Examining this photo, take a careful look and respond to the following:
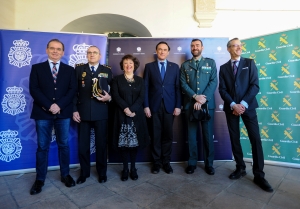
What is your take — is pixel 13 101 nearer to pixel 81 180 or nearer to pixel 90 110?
pixel 90 110

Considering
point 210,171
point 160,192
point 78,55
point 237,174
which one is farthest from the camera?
point 78,55

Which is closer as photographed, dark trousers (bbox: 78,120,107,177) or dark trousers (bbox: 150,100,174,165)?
dark trousers (bbox: 78,120,107,177)

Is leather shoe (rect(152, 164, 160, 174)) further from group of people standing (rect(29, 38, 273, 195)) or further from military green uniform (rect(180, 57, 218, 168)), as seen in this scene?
military green uniform (rect(180, 57, 218, 168))

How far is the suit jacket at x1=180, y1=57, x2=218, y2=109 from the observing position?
8.30 feet

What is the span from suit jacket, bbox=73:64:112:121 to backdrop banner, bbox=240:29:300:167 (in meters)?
2.69

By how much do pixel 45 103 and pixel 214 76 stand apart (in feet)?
7.49

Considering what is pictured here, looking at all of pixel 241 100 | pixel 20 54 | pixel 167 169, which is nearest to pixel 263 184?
pixel 241 100

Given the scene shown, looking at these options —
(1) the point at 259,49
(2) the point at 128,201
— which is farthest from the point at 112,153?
(1) the point at 259,49

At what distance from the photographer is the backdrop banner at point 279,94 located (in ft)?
9.23

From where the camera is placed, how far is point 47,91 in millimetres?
2107

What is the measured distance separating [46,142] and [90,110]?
25.6 inches

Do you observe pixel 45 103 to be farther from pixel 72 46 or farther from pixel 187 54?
pixel 187 54

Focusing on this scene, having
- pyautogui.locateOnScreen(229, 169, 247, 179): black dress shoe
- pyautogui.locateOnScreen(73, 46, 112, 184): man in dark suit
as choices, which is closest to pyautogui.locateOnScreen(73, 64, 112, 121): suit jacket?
pyautogui.locateOnScreen(73, 46, 112, 184): man in dark suit

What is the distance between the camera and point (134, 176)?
237 centimetres
